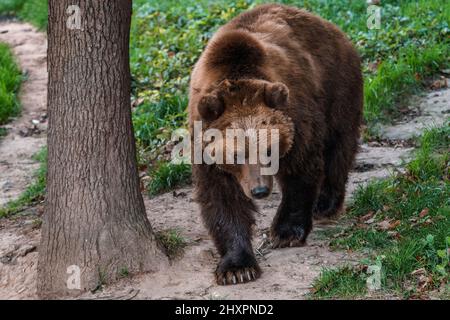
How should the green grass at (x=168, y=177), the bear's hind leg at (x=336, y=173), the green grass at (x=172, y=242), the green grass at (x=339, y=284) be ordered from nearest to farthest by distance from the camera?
the green grass at (x=339, y=284) < the green grass at (x=172, y=242) < the bear's hind leg at (x=336, y=173) < the green grass at (x=168, y=177)

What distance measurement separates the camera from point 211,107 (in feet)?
16.9

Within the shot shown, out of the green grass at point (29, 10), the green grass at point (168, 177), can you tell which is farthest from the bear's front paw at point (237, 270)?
the green grass at point (29, 10)

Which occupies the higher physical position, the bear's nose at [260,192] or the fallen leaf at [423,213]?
the bear's nose at [260,192]

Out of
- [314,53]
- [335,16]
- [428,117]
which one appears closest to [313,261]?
[314,53]

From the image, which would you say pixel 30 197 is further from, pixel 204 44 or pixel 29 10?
pixel 29 10

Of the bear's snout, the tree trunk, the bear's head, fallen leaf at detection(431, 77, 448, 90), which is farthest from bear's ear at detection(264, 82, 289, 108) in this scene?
fallen leaf at detection(431, 77, 448, 90)

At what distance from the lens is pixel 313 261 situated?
18.1 feet

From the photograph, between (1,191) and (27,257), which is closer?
(27,257)

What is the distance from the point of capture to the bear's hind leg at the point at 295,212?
5.87 meters

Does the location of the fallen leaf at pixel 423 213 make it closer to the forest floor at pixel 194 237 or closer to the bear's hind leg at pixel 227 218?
the forest floor at pixel 194 237

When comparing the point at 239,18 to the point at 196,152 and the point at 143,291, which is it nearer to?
the point at 196,152

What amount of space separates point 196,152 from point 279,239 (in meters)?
1.02

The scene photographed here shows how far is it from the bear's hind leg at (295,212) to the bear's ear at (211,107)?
94 centimetres

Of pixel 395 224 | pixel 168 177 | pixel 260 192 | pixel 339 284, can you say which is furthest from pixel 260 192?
pixel 168 177
